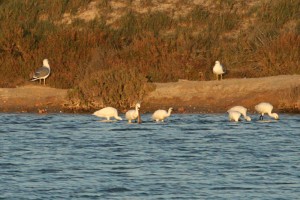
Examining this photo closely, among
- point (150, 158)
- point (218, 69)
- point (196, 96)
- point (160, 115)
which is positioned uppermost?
point (218, 69)

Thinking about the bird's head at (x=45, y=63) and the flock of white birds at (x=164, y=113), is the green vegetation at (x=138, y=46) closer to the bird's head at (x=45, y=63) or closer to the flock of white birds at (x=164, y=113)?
the bird's head at (x=45, y=63)

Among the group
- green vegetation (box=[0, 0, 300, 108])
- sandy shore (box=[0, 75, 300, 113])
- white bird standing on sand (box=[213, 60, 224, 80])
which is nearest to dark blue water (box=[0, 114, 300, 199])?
sandy shore (box=[0, 75, 300, 113])

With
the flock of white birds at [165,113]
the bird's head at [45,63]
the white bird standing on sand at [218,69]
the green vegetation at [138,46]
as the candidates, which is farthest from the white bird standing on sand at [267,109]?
the bird's head at [45,63]

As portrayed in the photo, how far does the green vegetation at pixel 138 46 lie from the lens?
27984 millimetres

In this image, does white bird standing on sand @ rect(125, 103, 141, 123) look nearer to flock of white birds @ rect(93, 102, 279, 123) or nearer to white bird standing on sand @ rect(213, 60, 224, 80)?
flock of white birds @ rect(93, 102, 279, 123)

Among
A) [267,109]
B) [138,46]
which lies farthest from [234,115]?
[138,46]

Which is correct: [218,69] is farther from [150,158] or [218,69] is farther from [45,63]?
[150,158]

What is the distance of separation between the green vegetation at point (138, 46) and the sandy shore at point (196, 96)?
541 millimetres

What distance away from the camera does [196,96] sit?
2795cm

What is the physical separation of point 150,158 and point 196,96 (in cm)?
941

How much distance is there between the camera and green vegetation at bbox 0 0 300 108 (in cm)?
2798

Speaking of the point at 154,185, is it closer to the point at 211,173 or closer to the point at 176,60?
the point at 211,173

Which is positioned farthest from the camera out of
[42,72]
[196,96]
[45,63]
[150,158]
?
[45,63]

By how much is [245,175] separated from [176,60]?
560 inches
